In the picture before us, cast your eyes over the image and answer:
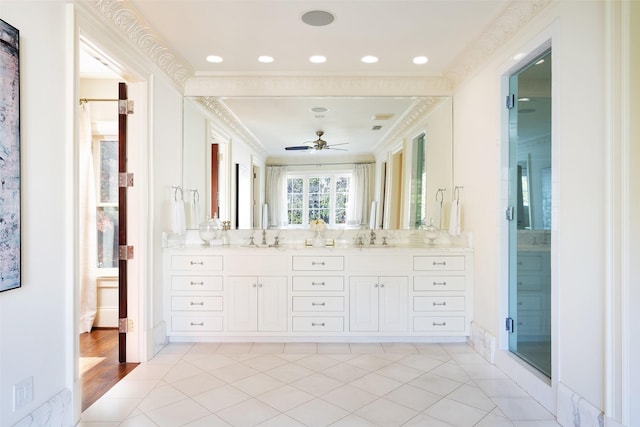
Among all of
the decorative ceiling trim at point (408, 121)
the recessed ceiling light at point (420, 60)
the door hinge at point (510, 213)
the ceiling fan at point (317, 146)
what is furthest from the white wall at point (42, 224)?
the door hinge at point (510, 213)

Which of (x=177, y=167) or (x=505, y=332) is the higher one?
(x=177, y=167)

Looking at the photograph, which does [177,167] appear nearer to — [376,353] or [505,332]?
[376,353]

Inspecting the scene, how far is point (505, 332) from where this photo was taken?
292cm

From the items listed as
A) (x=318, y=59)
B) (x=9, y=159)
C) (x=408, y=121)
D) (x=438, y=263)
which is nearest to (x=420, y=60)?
(x=408, y=121)

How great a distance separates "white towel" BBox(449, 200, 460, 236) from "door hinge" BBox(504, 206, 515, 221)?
69 centimetres

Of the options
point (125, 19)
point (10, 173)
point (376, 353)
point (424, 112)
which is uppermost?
point (125, 19)

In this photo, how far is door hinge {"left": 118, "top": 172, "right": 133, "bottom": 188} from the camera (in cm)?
305

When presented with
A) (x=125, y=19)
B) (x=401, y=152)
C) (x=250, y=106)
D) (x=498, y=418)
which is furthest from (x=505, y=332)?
(x=125, y=19)

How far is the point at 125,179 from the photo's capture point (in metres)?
3.05

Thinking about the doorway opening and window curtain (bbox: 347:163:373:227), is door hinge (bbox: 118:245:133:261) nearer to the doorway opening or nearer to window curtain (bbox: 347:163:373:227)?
the doorway opening

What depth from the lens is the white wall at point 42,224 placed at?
174 centimetres

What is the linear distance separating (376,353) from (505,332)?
1056mm

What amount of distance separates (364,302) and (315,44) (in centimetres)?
227

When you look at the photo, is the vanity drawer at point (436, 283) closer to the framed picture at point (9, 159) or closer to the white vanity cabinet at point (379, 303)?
the white vanity cabinet at point (379, 303)
